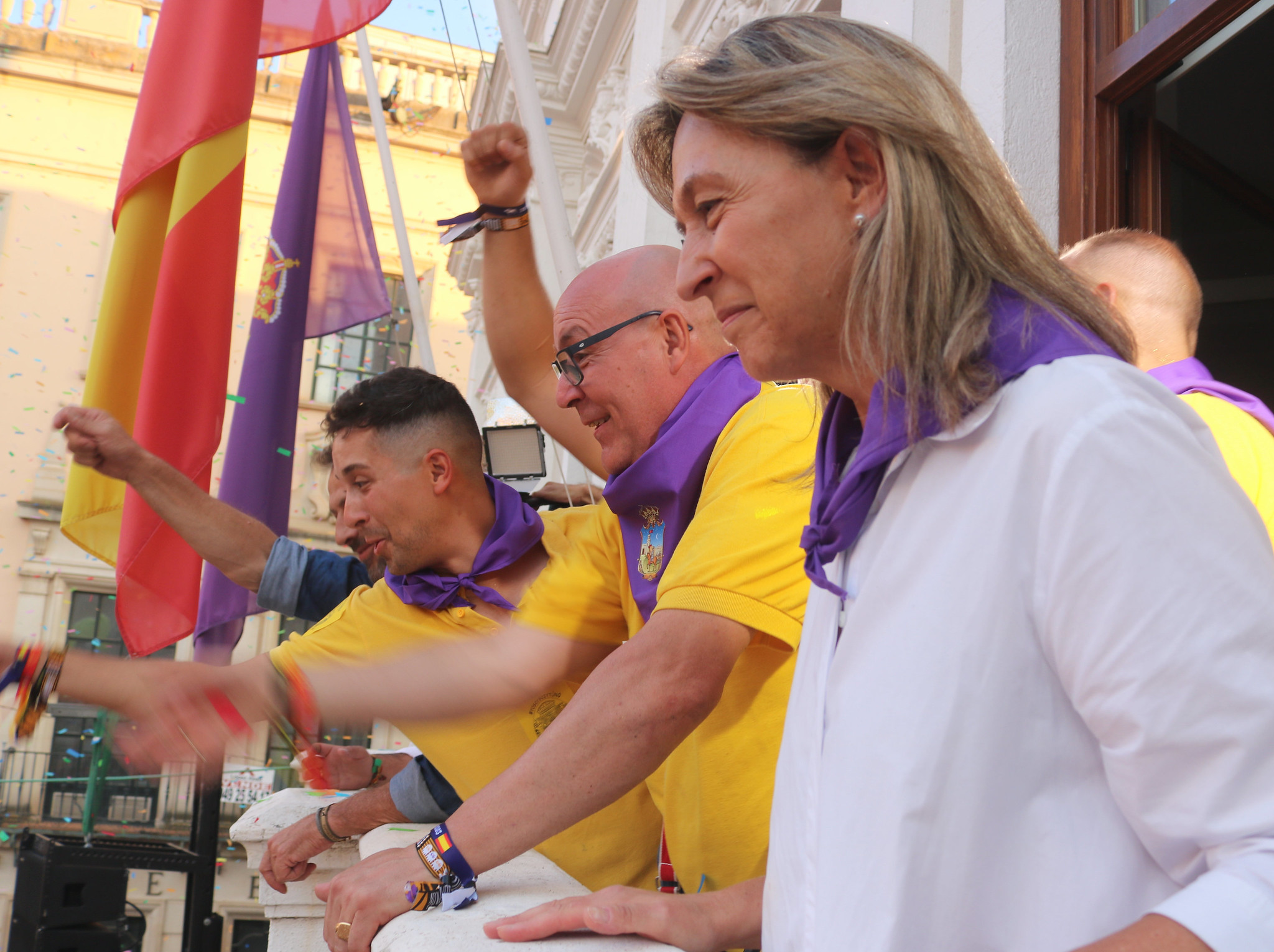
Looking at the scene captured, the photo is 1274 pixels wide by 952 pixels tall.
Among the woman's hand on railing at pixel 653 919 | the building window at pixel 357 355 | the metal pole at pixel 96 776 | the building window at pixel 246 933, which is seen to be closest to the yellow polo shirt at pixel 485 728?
the woman's hand on railing at pixel 653 919

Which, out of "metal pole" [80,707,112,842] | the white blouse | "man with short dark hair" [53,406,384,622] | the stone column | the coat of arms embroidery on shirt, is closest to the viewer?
the white blouse

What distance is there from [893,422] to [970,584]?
0.54 ft

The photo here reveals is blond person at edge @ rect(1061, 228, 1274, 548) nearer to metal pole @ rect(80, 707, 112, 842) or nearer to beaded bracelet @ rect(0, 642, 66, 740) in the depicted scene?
beaded bracelet @ rect(0, 642, 66, 740)

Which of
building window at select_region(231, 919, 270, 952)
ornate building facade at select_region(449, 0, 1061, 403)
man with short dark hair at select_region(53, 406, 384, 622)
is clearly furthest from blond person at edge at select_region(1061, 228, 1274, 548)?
building window at select_region(231, 919, 270, 952)

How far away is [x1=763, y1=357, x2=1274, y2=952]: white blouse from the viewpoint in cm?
77

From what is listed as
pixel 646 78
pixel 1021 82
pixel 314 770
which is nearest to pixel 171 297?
pixel 314 770

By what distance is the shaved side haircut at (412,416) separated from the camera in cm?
286

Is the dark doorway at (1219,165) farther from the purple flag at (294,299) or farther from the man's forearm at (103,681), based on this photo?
the purple flag at (294,299)

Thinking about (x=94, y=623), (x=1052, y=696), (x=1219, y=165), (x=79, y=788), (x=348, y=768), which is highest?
(x=1219, y=165)

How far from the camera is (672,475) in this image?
1.82 metres

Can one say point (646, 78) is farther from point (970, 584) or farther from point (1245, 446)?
point (1245, 446)

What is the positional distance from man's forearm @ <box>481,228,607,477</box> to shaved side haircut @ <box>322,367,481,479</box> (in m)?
0.17

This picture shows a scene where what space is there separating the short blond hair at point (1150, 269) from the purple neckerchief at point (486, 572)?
1.23 meters

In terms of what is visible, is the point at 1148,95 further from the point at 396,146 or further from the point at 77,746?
the point at 77,746
